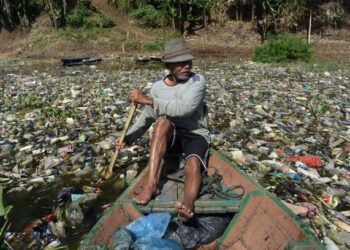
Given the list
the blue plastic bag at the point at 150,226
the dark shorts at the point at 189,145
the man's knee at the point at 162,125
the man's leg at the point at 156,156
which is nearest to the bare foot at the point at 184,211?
the blue plastic bag at the point at 150,226

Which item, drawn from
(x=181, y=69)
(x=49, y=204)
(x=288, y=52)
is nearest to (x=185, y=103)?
(x=181, y=69)

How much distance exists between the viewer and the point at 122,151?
24.8 ft

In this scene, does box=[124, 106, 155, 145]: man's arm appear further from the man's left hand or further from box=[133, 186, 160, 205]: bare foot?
box=[133, 186, 160, 205]: bare foot

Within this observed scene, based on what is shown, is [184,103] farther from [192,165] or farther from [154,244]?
[154,244]

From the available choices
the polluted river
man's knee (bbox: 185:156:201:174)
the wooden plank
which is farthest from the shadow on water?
man's knee (bbox: 185:156:201:174)

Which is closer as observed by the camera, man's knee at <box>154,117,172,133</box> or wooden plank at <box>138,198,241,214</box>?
wooden plank at <box>138,198,241,214</box>

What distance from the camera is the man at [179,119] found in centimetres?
448

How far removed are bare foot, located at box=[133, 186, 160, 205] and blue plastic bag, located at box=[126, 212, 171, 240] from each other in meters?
0.23

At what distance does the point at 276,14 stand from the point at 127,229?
33885 millimetres

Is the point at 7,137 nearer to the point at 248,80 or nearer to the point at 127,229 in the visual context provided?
the point at 127,229

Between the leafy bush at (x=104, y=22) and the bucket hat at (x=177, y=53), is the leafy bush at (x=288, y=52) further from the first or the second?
the bucket hat at (x=177, y=53)

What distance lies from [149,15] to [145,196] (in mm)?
33802

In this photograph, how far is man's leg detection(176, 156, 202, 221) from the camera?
4.02 meters

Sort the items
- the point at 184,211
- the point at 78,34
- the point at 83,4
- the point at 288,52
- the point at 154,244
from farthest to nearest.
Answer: the point at 83,4 < the point at 78,34 < the point at 288,52 < the point at 184,211 < the point at 154,244
